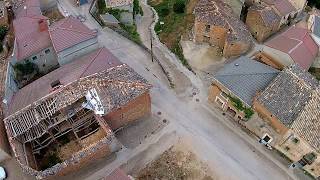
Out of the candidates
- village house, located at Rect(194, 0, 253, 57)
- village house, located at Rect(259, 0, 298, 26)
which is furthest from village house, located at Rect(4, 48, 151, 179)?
village house, located at Rect(259, 0, 298, 26)

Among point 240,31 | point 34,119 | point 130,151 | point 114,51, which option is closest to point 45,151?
point 34,119

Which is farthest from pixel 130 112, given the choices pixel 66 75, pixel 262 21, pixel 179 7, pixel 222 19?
pixel 262 21

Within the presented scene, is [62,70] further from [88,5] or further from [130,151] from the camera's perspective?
[88,5]

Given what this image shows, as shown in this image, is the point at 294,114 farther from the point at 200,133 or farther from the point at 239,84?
the point at 200,133

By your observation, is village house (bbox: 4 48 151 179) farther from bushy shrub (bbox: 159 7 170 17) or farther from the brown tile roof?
bushy shrub (bbox: 159 7 170 17)

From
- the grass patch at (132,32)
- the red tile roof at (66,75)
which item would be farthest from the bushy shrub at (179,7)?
the red tile roof at (66,75)
